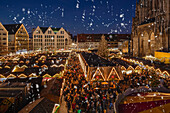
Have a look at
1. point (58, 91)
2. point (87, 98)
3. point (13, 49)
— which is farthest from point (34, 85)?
point (13, 49)

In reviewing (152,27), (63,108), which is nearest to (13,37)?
(152,27)

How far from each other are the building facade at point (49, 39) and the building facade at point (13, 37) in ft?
16.6

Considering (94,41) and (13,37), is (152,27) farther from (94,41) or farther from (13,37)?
(13,37)

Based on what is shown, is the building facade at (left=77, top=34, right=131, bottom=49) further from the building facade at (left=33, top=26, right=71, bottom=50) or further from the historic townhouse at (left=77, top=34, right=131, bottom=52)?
the building facade at (left=33, top=26, right=71, bottom=50)

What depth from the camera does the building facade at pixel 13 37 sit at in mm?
44719

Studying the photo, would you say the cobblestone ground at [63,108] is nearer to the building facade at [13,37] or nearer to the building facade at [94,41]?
the building facade at [13,37]

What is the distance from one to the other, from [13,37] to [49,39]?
15339mm

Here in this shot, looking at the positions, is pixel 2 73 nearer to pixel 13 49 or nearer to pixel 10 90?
pixel 10 90

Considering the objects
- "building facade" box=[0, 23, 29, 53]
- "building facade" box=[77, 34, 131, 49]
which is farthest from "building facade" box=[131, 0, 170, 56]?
"building facade" box=[0, 23, 29, 53]

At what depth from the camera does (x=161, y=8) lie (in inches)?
1067

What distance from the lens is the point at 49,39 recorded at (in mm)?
59219

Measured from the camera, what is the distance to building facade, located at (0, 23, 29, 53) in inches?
1761

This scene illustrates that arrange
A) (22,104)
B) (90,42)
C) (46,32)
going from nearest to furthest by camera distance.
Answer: (22,104) < (46,32) < (90,42)

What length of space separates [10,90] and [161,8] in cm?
3072
